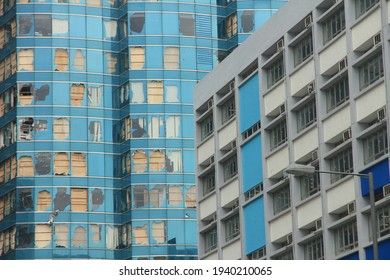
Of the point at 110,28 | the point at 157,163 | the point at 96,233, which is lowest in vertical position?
the point at 96,233

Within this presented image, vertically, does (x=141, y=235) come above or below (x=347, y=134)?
above

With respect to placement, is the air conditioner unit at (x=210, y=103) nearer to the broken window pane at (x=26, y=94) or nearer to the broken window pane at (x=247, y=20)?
the broken window pane at (x=26, y=94)

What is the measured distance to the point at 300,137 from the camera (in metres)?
67.0

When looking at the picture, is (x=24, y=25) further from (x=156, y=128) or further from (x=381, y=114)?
(x=381, y=114)

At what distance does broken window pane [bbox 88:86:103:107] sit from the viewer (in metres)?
116

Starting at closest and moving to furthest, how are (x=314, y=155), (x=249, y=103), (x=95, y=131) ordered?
(x=314, y=155)
(x=249, y=103)
(x=95, y=131)

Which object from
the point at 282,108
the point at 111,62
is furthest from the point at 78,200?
the point at 282,108

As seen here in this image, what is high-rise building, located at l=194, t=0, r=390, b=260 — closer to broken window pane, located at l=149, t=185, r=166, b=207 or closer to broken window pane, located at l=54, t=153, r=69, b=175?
broken window pane, located at l=149, t=185, r=166, b=207

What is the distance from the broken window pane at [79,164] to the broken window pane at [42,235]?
5284 millimetres

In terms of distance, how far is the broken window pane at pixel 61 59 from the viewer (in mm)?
115500

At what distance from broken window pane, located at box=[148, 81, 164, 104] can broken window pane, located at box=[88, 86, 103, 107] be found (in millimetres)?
4370

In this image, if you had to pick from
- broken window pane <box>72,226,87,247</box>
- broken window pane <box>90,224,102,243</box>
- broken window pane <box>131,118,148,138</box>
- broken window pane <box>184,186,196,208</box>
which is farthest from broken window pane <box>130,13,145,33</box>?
broken window pane <box>72,226,87,247</box>

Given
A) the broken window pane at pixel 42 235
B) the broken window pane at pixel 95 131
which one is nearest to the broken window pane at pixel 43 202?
the broken window pane at pixel 42 235

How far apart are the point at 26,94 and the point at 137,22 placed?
1133 cm
